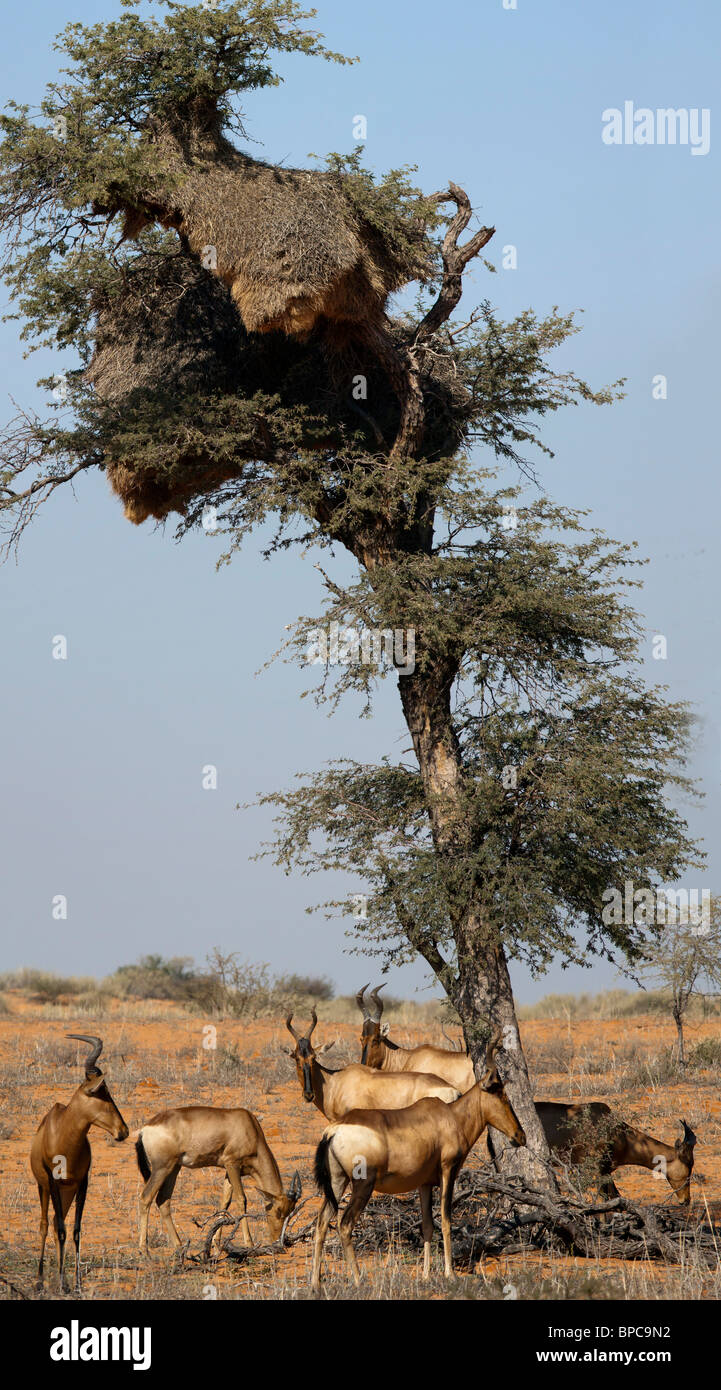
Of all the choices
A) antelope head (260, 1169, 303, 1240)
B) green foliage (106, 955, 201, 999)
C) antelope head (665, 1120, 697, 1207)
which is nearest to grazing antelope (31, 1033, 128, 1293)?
antelope head (260, 1169, 303, 1240)

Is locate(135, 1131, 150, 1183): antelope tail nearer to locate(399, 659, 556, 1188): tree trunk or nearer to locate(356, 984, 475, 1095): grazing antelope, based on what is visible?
locate(356, 984, 475, 1095): grazing antelope

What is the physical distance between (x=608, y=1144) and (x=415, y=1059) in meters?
2.32

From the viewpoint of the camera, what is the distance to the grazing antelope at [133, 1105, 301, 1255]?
1183 cm

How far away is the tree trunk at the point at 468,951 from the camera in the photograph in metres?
13.9

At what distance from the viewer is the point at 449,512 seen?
50.7ft

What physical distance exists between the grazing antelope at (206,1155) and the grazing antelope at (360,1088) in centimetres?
83

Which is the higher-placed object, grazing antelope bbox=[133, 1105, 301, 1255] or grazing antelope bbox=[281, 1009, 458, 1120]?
grazing antelope bbox=[281, 1009, 458, 1120]

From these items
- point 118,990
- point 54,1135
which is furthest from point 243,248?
point 118,990

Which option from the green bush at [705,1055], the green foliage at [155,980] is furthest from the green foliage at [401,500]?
the green foliage at [155,980]

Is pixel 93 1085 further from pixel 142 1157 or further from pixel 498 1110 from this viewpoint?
pixel 498 1110

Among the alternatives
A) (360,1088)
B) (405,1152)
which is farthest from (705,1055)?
(405,1152)

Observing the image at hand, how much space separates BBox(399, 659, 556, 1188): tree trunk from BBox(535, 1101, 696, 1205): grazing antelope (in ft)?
0.93
